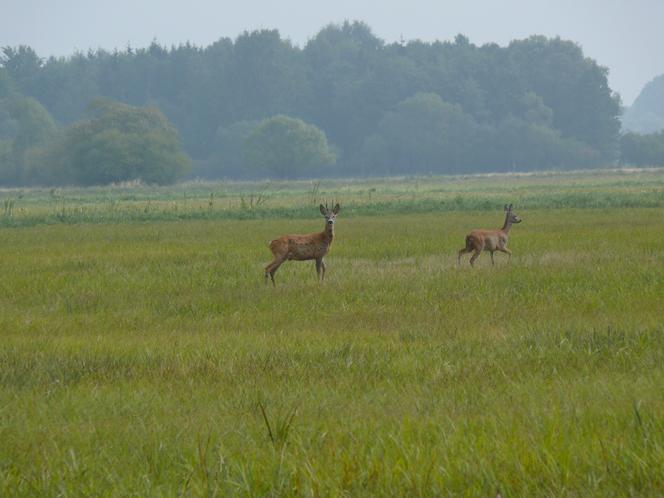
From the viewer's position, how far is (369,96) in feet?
501

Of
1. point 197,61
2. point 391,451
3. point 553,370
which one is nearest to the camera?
point 391,451

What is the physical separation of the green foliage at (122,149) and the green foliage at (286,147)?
1619 cm

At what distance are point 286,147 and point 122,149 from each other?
88.5ft

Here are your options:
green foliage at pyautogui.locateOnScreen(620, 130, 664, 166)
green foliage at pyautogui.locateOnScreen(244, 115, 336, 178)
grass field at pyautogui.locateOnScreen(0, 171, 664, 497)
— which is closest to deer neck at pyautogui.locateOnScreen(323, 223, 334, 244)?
grass field at pyautogui.locateOnScreen(0, 171, 664, 497)

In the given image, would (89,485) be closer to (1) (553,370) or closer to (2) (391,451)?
(2) (391,451)

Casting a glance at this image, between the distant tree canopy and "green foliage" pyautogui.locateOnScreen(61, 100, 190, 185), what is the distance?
806 inches

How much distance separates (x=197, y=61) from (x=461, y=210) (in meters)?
124

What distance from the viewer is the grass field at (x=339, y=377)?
6.10m

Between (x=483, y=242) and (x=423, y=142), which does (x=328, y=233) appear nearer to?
(x=483, y=242)

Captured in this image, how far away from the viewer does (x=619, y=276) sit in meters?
16.1

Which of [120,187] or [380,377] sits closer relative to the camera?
[380,377]

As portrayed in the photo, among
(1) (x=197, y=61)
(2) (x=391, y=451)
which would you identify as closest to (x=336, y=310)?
(2) (x=391, y=451)

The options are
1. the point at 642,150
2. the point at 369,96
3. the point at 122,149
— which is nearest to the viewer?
the point at 122,149

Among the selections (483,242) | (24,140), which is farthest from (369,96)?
(483,242)
